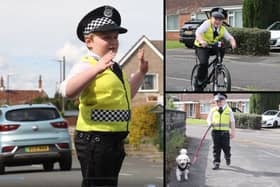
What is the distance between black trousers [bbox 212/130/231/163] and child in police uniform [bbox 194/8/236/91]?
15.1 inches

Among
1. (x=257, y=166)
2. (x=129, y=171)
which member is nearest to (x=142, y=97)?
(x=129, y=171)

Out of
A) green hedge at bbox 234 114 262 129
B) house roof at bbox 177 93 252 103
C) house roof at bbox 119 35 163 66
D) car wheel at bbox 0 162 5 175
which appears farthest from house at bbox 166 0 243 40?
car wheel at bbox 0 162 5 175

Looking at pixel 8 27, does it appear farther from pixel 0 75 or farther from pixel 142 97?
pixel 142 97

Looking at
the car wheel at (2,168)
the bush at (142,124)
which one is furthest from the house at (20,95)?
the bush at (142,124)

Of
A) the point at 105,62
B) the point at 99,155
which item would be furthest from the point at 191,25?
the point at 99,155

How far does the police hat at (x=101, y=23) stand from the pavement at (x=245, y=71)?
3.81 feet

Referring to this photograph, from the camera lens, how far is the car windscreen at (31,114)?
3.67 m

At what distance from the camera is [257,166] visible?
4.16 meters

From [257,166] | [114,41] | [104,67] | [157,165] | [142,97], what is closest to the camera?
[104,67]

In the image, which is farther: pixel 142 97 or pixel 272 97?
pixel 272 97

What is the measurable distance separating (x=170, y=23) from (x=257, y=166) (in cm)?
123

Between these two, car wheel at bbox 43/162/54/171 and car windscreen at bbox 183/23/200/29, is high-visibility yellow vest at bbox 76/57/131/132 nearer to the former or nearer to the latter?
car wheel at bbox 43/162/54/171

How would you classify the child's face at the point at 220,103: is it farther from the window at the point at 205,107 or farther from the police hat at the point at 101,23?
the police hat at the point at 101,23

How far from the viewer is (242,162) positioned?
4160 mm
